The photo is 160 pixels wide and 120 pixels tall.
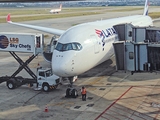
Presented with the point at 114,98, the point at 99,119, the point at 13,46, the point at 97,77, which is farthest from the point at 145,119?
the point at 13,46

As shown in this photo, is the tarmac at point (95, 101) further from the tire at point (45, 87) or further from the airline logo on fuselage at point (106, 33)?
the airline logo on fuselage at point (106, 33)

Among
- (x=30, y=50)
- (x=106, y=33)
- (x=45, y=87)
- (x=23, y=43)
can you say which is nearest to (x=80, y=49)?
(x=45, y=87)

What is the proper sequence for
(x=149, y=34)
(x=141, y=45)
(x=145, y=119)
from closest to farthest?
(x=145, y=119) → (x=141, y=45) → (x=149, y=34)

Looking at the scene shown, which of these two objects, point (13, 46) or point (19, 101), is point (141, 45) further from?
point (13, 46)

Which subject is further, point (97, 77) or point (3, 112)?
point (97, 77)

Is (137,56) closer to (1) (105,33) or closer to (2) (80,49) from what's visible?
(2) (80,49)

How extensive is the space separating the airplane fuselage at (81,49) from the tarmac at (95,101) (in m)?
1.97

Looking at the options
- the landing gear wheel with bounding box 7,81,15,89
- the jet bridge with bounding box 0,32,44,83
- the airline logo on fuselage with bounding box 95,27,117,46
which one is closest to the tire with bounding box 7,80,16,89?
the landing gear wheel with bounding box 7,81,15,89

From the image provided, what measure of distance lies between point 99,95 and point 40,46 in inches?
250

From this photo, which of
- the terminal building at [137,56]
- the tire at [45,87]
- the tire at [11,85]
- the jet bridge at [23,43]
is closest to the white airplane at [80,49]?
the jet bridge at [23,43]

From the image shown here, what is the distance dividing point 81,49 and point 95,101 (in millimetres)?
3781

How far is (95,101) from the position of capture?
2014 cm

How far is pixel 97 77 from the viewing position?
26.7m

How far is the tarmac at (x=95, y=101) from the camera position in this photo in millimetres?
17656
